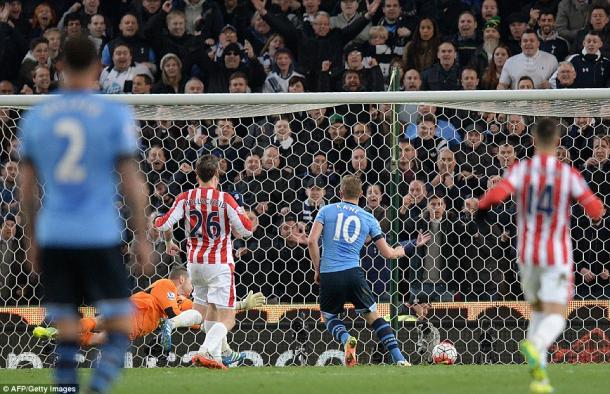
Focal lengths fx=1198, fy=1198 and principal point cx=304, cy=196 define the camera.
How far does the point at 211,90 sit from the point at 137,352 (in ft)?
13.7

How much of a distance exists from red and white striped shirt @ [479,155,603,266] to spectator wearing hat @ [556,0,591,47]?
25.5ft

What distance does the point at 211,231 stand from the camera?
A: 1034 cm

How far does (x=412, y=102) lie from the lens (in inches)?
439

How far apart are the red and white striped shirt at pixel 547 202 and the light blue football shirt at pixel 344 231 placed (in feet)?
10.9

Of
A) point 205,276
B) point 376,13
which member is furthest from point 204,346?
point 376,13

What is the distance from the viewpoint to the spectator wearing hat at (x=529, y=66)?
13.6 m

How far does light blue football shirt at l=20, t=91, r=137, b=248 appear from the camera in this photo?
587 centimetres

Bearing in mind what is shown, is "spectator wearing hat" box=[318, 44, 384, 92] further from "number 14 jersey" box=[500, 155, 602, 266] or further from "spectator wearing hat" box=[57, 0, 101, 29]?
"number 14 jersey" box=[500, 155, 602, 266]

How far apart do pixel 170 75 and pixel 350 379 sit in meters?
6.56

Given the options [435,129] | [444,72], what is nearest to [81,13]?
[444,72]

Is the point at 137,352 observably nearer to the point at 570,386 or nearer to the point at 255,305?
the point at 255,305

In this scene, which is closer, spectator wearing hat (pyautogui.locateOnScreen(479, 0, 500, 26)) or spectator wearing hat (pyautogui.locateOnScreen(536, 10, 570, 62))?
spectator wearing hat (pyautogui.locateOnScreen(536, 10, 570, 62))

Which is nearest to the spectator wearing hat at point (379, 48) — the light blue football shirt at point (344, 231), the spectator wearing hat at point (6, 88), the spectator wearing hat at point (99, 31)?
the spectator wearing hat at point (99, 31)

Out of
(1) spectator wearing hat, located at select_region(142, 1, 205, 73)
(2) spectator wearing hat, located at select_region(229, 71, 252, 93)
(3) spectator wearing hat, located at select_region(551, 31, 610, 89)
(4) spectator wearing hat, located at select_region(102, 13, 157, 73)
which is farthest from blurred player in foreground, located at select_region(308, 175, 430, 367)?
(4) spectator wearing hat, located at select_region(102, 13, 157, 73)
